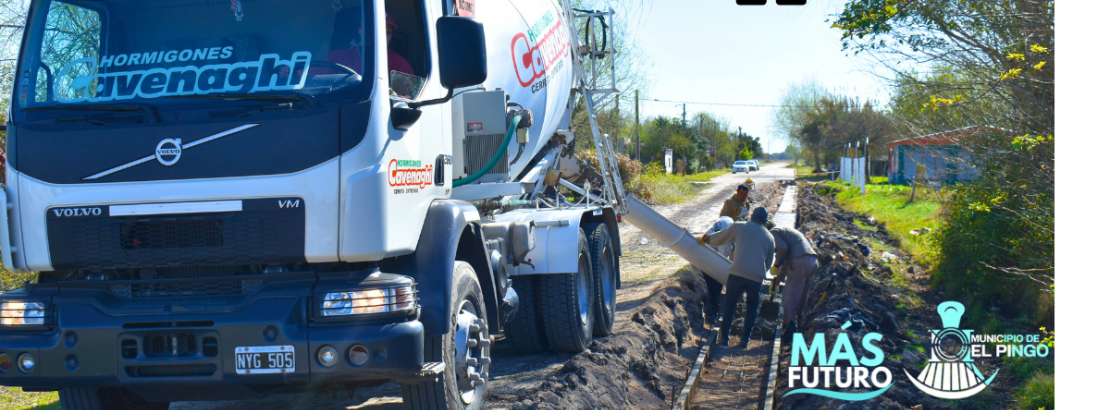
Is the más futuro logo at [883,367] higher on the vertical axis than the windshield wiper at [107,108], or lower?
lower

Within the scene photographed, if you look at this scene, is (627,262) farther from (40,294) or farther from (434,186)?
(40,294)

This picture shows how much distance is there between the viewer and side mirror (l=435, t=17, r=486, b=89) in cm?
401

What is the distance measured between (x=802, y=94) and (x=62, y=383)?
199 ft

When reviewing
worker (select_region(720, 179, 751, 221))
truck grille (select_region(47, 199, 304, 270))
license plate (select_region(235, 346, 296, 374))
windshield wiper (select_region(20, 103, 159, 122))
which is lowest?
license plate (select_region(235, 346, 296, 374))

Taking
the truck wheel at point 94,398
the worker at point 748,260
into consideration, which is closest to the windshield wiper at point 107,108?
the truck wheel at point 94,398

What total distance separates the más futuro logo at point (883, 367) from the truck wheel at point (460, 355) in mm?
3011

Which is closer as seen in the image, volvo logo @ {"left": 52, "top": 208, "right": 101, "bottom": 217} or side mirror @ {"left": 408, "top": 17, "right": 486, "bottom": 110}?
volvo logo @ {"left": 52, "top": 208, "right": 101, "bottom": 217}

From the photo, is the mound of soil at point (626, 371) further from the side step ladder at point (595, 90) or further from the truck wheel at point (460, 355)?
the side step ladder at point (595, 90)

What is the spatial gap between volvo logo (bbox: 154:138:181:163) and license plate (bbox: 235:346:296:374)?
0.93 meters

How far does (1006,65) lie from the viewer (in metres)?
6.84

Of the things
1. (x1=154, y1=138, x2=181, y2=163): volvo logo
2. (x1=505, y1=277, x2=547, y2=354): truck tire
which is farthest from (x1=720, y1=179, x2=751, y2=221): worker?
(x1=154, y1=138, x2=181, y2=163): volvo logo

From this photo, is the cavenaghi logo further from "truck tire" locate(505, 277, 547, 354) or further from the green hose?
"truck tire" locate(505, 277, 547, 354)

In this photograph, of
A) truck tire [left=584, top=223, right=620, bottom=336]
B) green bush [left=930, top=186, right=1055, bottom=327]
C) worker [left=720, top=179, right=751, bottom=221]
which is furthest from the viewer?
worker [left=720, top=179, right=751, bottom=221]

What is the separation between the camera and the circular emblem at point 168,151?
365 centimetres
